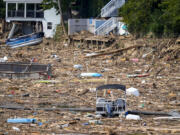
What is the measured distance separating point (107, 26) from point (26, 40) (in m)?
7.05

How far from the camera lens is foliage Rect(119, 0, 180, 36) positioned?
102ft

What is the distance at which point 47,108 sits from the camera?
15719mm

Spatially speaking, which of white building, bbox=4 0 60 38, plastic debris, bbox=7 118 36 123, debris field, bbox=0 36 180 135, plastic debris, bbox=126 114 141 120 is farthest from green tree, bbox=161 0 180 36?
plastic debris, bbox=7 118 36 123

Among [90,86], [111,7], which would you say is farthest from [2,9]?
[90,86]

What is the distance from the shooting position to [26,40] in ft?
134

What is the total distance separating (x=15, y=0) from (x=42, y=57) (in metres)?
13.4

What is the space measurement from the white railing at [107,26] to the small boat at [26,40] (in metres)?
5.12

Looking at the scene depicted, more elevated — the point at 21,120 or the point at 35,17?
the point at 35,17

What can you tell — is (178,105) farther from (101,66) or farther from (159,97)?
(101,66)

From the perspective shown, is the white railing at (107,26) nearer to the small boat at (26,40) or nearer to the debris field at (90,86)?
the debris field at (90,86)

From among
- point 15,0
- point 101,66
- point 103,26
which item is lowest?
point 101,66

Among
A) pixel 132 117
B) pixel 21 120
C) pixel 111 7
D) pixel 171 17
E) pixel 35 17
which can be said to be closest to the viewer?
pixel 21 120

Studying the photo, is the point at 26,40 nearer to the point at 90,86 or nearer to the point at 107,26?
the point at 107,26

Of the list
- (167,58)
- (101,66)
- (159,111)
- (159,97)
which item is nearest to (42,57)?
(101,66)
